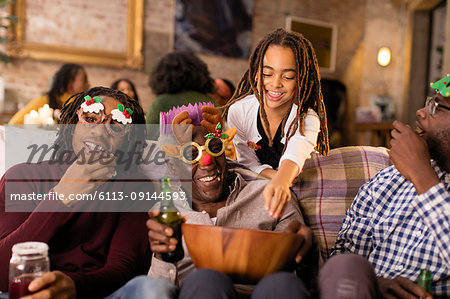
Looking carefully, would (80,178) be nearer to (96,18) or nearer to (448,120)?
(448,120)

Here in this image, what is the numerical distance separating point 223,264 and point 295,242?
0.75 ft

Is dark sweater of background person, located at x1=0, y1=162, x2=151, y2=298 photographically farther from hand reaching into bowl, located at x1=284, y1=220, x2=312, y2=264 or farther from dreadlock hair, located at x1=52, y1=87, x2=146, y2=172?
hand reaching into bowl, located at x1=284, y1=220, x2=312, y2=264

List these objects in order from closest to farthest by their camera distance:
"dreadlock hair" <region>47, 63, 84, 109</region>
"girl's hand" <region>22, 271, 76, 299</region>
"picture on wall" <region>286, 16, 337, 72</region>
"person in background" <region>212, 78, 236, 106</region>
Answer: "girl's hand" <region>22, 271, 76, 299</region> → "person in background" <region>212, 78, 236, 106</region> → "dreadlock hair" <region>47, 63, 84, 109</region> → "picture on wall" <region>286, 16, 337, 72</region>

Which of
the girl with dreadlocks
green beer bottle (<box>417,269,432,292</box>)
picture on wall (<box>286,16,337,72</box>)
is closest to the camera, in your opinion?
green beer bottle (<box>417,269,432,292</box>)

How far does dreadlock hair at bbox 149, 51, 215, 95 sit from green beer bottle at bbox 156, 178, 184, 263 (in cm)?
190

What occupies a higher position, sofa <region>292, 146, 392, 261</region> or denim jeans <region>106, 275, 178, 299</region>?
sofa <region>292, 146, 392, 261</region>

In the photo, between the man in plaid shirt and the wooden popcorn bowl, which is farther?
the man in plaid shirt

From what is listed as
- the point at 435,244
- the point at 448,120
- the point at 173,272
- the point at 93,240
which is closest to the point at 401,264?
the point at 435,244

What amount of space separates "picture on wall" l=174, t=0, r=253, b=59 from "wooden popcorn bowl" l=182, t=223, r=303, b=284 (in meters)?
5.55

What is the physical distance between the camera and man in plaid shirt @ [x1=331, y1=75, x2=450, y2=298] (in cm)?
137

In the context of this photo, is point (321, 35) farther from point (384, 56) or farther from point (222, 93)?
point (222, 93)

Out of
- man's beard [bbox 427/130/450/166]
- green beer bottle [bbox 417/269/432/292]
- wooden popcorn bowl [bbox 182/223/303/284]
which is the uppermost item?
man's beard [bbox 427/130/450/166]

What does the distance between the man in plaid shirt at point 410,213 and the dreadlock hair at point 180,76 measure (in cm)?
181

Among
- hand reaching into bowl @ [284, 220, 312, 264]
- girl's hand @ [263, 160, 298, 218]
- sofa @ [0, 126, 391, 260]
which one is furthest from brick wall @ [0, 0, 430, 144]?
hand reaching into bowl @ [284, 220, 312, 264]
